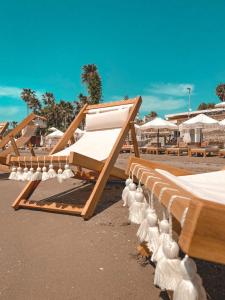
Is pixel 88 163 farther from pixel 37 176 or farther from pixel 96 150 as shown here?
pixel 96 150

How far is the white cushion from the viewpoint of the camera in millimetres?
4184

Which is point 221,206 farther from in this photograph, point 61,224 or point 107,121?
point 107,121

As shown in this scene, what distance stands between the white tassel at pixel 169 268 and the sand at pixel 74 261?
763mm

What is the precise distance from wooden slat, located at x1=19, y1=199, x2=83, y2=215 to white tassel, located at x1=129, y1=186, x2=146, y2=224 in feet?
5.22

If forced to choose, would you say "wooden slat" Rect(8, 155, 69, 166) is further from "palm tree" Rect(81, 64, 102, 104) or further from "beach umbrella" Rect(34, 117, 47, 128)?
"palm tree" Rect(81, 64, 102, 104)

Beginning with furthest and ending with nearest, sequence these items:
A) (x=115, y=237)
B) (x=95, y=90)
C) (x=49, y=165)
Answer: (x=95, y=90)
(x=49, y=165)
(x=115, y=237)

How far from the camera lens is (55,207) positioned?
335 centimetres

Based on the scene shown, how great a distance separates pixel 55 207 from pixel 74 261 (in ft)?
4.30

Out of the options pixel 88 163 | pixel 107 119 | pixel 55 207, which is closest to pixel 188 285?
pixel 88 163

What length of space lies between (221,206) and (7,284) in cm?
163

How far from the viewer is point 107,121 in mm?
4375

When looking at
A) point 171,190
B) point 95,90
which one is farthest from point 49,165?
point 95,90

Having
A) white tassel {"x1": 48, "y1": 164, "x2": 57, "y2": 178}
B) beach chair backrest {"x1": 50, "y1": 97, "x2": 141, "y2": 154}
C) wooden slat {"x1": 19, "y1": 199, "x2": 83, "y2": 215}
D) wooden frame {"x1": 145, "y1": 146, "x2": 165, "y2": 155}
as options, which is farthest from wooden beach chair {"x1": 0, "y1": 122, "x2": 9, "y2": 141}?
wooden frame {"x1": 145, "y1": 146, "x2": 165, "y2": 155}

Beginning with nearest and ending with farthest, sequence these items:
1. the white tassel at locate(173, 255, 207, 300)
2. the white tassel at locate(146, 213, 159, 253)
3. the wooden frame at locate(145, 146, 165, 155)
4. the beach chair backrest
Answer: the white tassel at locate(173, 255, 207, 300)
the white tassel at locate(146, 213, 159, 253)
the beach chair backrest
the wooden frame at locate(145, 146, 165, 155)
